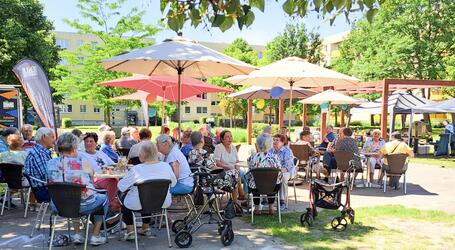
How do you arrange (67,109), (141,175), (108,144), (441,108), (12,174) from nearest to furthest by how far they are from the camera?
(141,175) < (12,174) < (108,144) < (441,108) < (67,109)

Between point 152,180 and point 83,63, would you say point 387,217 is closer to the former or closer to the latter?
point 152,180

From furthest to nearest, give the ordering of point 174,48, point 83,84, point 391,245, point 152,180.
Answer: point 83,84 → point 174,48 → point 391,245 → point 152,180

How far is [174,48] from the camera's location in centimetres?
667

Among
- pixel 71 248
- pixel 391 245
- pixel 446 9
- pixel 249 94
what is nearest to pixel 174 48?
pixel 71 248

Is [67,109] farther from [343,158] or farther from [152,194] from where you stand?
[152,194]

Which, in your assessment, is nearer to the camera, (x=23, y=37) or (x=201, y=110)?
(x=23, y=37)

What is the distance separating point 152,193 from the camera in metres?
4.73

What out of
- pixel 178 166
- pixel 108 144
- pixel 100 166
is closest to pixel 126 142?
pixel 108 144

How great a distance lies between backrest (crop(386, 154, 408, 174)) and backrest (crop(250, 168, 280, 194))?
149 inches

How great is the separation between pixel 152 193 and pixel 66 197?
0.92 meters

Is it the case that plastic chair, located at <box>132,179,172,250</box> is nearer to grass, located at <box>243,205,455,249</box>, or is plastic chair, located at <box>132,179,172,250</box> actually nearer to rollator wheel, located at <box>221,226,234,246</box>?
rollator wheel, located at <box>221,226,234,246</box>

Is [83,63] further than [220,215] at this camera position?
Yes

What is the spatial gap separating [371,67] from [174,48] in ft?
82.7

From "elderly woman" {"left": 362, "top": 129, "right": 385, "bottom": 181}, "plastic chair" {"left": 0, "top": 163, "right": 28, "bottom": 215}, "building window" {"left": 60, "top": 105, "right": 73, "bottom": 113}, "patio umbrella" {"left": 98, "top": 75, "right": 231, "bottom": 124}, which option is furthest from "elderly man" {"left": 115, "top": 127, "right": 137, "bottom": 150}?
"building window" {"left": 60, "top": 105, "right": 73, "bottom": 113}
